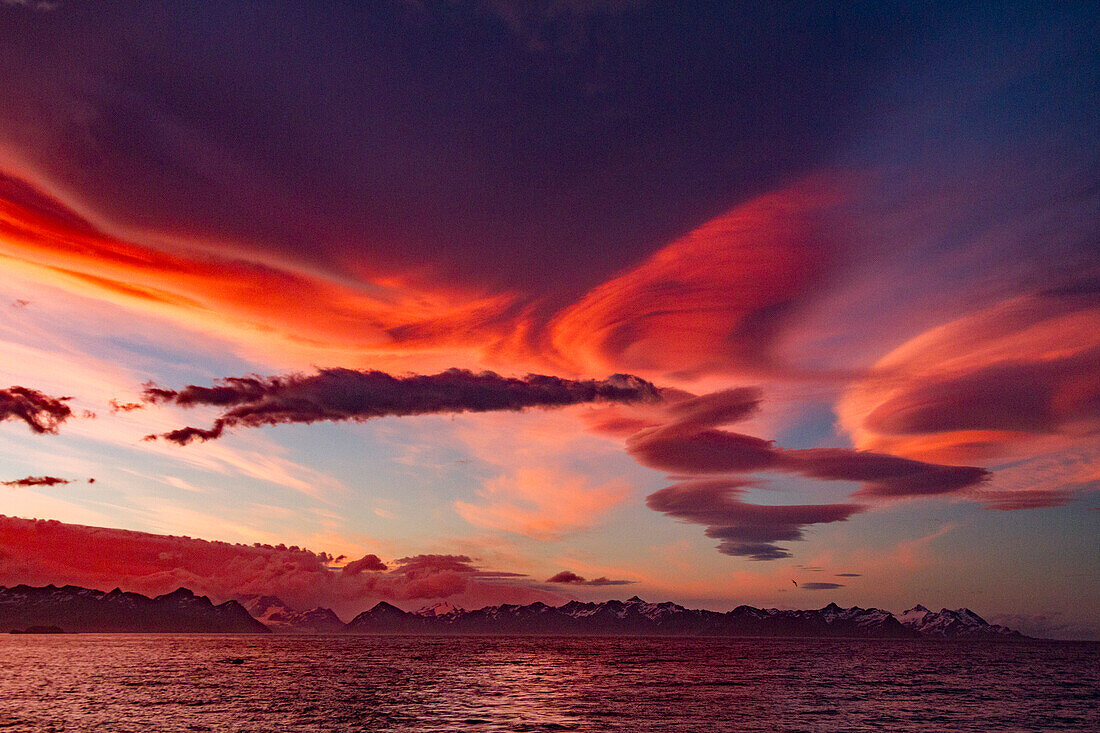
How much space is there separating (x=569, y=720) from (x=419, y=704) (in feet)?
84.9

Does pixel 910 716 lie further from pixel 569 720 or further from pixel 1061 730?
pixel 569 720

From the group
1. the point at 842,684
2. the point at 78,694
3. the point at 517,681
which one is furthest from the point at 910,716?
the point at 78,694

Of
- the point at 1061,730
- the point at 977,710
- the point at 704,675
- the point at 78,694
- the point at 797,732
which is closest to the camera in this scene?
the point at 797,732

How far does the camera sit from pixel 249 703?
92.1m

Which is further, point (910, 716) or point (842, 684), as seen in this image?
point (842, 684)

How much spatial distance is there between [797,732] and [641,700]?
31062mm

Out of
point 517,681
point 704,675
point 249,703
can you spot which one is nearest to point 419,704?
point 249,703

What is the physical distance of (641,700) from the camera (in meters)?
94.4

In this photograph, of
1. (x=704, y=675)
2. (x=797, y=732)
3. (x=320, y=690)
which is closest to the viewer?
(x=797, y=732)

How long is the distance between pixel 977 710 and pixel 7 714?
119261 millimetres

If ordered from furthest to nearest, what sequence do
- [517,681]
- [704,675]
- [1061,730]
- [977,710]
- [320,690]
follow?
[704,675] < [517,681] < [320,690] < [977,710] < [1061,730]

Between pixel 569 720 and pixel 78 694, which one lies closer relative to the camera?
pixel 569 720

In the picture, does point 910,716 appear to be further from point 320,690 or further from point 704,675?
point 320,690

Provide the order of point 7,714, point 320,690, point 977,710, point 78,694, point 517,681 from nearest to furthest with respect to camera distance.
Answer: point 7,714 < point 977,710 < point 78,694 < point 320,690 < point 517,681
